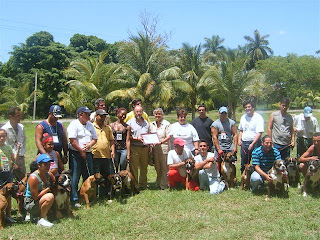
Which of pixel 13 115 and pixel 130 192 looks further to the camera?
pixel 130 192

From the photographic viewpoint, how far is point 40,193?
534 centimetres

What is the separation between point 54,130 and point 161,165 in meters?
2.80

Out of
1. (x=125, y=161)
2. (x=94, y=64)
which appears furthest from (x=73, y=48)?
(x=125, y=161)

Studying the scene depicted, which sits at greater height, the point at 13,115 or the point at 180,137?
the point at 13,115

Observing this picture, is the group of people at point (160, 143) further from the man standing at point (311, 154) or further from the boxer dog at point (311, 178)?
the boxer dog at point (311, 178)

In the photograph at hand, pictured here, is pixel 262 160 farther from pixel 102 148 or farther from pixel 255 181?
pixel 102 148

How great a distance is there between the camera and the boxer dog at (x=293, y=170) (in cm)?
705

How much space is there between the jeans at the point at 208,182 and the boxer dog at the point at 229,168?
0.55 ft

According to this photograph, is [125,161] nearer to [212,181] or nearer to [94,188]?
[94,188]

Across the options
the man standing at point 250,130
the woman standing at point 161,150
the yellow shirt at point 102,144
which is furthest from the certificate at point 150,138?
the man standing at point 250,130

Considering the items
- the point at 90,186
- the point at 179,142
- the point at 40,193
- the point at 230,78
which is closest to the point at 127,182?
the point at 90,186

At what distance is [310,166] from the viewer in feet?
21.1

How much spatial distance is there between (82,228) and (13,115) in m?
2.57

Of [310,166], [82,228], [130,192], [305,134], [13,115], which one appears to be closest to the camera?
[82,228]
